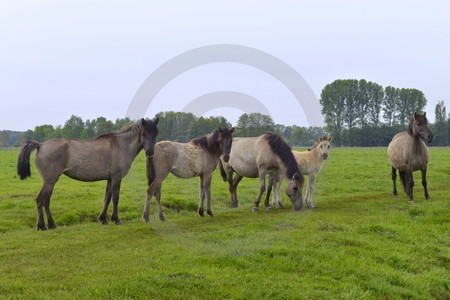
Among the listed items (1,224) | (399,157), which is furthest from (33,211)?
(399,157)

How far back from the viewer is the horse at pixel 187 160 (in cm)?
1212

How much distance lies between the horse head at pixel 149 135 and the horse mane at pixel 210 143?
1.75 m

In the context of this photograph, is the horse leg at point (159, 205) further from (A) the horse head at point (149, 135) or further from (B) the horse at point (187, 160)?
(A) the horse head at point (149, 135)

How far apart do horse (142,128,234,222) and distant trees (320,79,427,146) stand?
48.2 m

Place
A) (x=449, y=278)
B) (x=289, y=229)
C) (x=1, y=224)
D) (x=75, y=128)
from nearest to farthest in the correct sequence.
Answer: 1. (x=449, y=278)
2. (x=289, y=229)
3. (x=1, y=224)
4. (x=75, y=128)

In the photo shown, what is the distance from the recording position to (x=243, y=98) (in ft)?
50.5

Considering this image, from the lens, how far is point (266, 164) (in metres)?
14.5

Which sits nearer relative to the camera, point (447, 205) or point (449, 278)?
point (449, 278)

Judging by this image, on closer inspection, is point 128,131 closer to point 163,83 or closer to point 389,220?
point 163,83

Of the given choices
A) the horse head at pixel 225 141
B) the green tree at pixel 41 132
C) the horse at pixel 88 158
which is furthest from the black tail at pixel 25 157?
the green tree at pixel 41 132

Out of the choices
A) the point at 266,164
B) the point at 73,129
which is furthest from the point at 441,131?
the point at 266,164

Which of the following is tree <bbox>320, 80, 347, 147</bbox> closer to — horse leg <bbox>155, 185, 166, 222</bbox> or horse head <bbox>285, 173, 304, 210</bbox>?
horse head <bbox>285, 173, 304, 210</bbox>

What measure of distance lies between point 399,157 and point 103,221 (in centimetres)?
1144

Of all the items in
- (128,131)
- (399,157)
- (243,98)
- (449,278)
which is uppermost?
(243,98)
